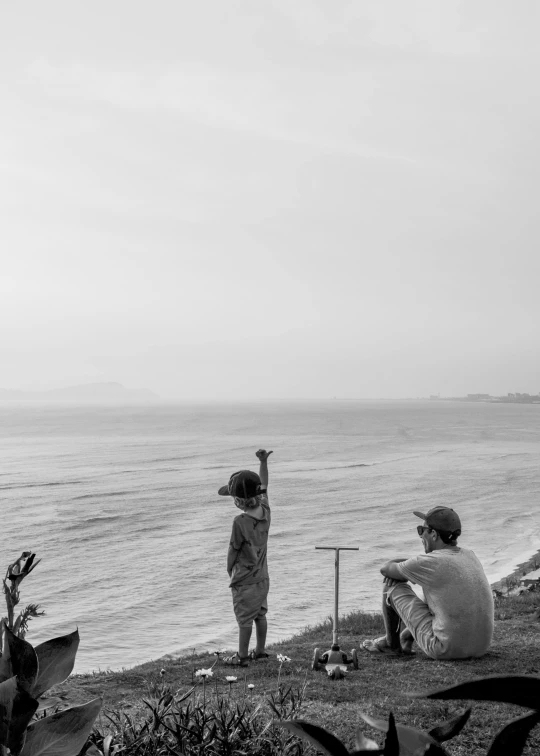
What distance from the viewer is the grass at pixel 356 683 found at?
4516mm

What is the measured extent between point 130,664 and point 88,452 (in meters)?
51.5

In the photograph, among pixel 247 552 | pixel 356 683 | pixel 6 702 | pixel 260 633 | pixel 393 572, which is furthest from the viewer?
pixel 260 633

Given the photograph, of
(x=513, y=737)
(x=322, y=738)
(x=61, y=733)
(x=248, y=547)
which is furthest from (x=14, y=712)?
(x=248, y=547)

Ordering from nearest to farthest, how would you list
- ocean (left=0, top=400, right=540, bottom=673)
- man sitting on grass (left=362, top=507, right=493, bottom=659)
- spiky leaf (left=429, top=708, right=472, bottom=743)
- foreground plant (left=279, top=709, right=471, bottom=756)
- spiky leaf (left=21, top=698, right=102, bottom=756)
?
foreground plant (left=279, top=709, right=471, bottom=756) → spiky leaf (left=429, top=708, right=472, bottom=743) → spiky leaf (left=21, top=698, right=102, bottom=756) → man sitting on grass (left=362, top=507, right=493, bottom=659) → ocean (left=0, top=400, right=540, bottom=673)

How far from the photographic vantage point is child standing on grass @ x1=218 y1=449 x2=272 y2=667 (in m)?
7.18

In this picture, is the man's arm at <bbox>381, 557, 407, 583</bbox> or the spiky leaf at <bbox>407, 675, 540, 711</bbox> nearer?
the spiky leaf at <bbox>407, 675, 540, 711</bbox>

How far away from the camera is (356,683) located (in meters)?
5.90

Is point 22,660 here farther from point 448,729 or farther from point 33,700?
point 448,729

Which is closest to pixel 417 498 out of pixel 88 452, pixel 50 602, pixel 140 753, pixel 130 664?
pixel 50 602

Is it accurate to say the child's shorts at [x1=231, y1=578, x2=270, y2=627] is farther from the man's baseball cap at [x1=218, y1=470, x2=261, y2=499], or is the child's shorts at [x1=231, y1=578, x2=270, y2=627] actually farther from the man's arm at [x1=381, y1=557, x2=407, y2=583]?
the man's arm at [x1=381, y1=557, x2=407, y2=583]

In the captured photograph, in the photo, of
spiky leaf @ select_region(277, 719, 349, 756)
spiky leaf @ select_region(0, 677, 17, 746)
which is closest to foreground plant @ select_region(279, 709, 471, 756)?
spiky leaf @ select_region(277, 719, 349, 756)

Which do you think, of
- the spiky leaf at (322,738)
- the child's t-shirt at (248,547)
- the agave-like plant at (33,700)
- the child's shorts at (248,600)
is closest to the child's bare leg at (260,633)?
the child's shorts at (248,600)

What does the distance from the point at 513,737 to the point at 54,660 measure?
89cm

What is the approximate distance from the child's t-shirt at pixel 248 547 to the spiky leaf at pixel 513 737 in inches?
249
